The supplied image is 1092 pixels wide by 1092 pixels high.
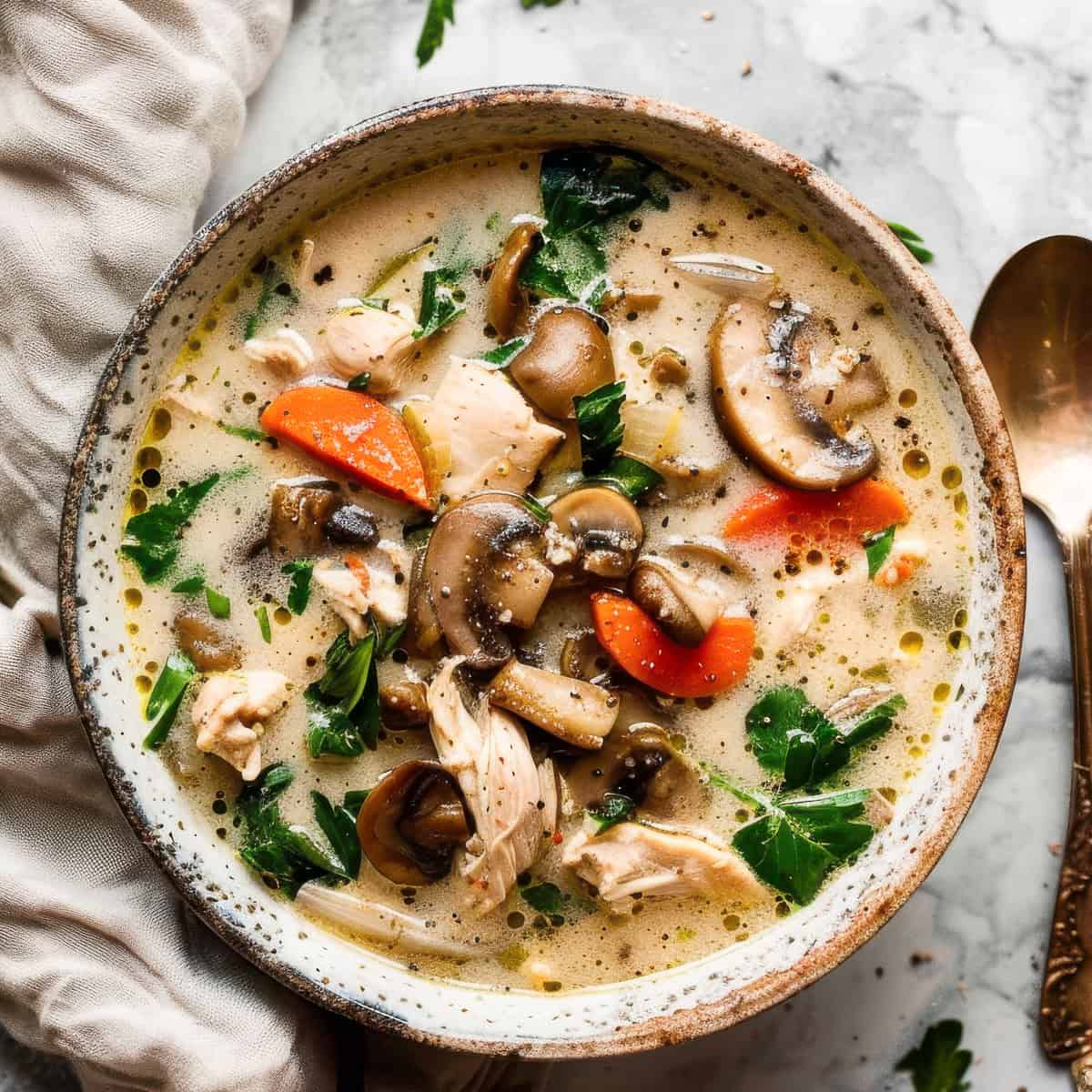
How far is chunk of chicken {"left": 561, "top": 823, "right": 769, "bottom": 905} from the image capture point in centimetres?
240

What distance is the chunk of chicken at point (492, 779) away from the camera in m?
2.35

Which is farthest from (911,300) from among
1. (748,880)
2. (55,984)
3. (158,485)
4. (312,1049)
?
(55,984)

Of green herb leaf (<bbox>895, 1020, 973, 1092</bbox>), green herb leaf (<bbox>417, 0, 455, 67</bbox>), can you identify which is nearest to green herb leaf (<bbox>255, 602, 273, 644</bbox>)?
green herb leaf (<bbox>417, 0, 455, 67</bbox>)

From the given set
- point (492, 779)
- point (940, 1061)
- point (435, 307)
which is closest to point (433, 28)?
point (435, 307)

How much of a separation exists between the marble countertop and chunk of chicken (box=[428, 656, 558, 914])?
76 cm

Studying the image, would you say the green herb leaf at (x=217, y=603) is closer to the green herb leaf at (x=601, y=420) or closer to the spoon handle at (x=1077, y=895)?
the green herb leaf at (x=601, y=420)

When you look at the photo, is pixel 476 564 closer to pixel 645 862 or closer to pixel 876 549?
pixel 645 862

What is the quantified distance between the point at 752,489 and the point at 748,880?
82 cm

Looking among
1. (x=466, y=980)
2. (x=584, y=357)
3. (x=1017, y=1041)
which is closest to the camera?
(x=584, y=357)

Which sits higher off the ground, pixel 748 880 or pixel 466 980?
pixel 748 880

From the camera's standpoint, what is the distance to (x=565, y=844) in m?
2.46

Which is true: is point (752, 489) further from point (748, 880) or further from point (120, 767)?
point (120, 767)

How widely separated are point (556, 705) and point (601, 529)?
0.36 metres

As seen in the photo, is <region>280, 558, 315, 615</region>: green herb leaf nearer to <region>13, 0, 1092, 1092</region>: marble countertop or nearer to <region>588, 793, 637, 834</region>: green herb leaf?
<region>588, 793, 637, 834</region>: green herb leaf
